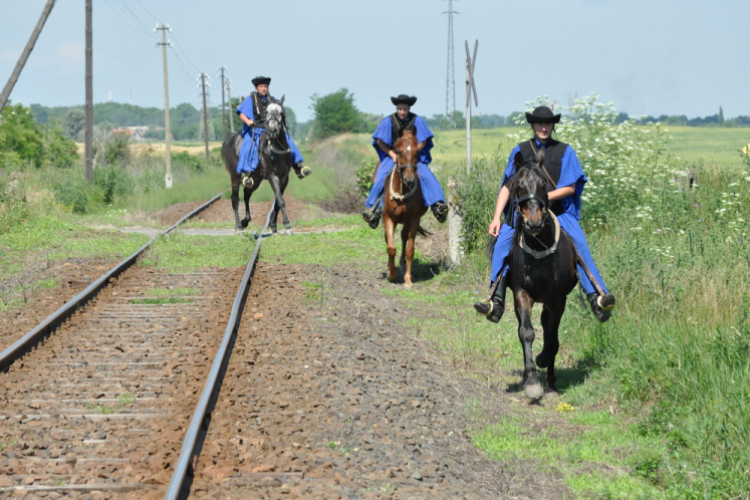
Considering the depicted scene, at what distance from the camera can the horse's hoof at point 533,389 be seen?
26.4ft

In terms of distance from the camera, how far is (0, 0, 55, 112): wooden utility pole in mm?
20809

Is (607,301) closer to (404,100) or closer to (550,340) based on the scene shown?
(550,340)

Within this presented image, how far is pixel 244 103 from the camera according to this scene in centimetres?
1844

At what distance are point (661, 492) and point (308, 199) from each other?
25899 mm

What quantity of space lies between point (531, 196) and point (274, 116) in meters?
11.1

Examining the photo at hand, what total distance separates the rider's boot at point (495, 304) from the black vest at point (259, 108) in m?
10.5

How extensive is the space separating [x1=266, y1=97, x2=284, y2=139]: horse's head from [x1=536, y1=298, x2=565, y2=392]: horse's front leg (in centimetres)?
1004

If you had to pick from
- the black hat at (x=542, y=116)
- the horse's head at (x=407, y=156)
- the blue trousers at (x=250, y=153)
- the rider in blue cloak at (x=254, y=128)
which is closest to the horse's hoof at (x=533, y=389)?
the black hat at (x=542, y=116)

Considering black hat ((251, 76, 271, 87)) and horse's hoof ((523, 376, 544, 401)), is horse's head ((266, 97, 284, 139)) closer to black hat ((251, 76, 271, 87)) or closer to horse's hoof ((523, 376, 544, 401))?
black hat ((251, 76, 271, 87))

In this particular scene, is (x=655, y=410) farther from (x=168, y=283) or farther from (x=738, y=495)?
(x=168, y=283)

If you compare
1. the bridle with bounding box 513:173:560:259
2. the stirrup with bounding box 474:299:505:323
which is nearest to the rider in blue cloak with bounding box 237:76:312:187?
the stirrup with bounding box 474:299:505:323

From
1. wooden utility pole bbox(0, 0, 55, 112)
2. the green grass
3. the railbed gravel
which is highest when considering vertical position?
wooden utility pole bbox(0, 0, 55, 112)

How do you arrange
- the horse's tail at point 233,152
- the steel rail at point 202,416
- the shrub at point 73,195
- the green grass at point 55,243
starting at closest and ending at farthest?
the steel rail at point 202,416 → the green grass at point 55,243 → the horse's tail at point 233,152 → the shrub at point 73,195

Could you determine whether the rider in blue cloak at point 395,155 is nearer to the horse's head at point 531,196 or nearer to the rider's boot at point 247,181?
the rider's boot at point 247,181
